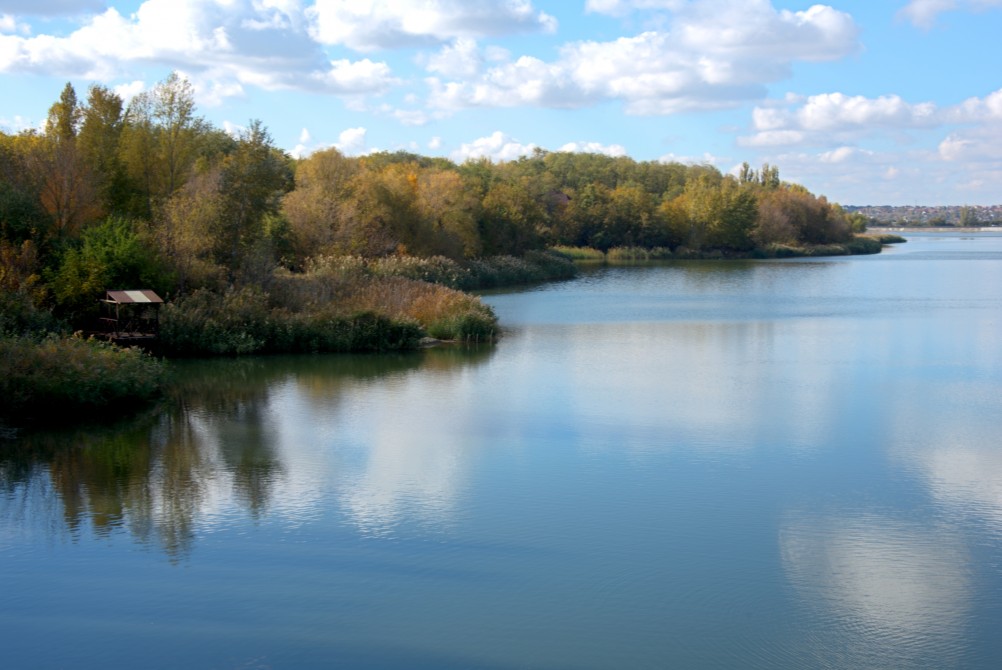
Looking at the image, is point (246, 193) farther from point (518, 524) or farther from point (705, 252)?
point (705, 252)

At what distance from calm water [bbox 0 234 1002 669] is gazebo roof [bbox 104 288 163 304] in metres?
1.62

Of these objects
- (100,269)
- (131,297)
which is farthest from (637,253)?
(131,297)

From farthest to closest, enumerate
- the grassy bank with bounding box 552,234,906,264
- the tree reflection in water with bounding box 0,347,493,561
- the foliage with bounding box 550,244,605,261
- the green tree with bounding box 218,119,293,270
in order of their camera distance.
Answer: the grassy bank with bounding box 552,234,906,264 → the foliage with bounding box 550,244,605,261 → the green tree with bounding box 218,119,293,270 → the tree reflection in water with bounding box 0,347,493,561

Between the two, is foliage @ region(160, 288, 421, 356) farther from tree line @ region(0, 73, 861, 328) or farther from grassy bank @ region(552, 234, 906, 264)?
grassy bank @ region(552, 234, 906, 264)

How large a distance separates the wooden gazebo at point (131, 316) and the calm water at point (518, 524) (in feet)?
4.08

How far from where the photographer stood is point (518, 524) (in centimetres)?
1027

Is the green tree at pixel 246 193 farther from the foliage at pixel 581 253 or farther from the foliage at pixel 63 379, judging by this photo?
the foliage at pixel 581 253

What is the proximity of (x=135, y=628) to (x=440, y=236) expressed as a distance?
3846 centimetres

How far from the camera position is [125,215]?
2580cm

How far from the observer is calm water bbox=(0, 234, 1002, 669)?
7605 mm

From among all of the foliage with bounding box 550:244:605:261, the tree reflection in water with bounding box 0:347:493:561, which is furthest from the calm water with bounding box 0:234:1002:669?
the foliage with bounding box 550:244:605:261

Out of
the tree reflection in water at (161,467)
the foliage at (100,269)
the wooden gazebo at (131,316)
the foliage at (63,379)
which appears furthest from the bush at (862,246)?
the foliage at (63,379)

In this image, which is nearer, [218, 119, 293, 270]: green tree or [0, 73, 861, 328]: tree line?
[0, 73, 861, 328]: tree line

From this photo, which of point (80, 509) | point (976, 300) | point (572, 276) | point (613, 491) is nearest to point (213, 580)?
point (80, 509)
